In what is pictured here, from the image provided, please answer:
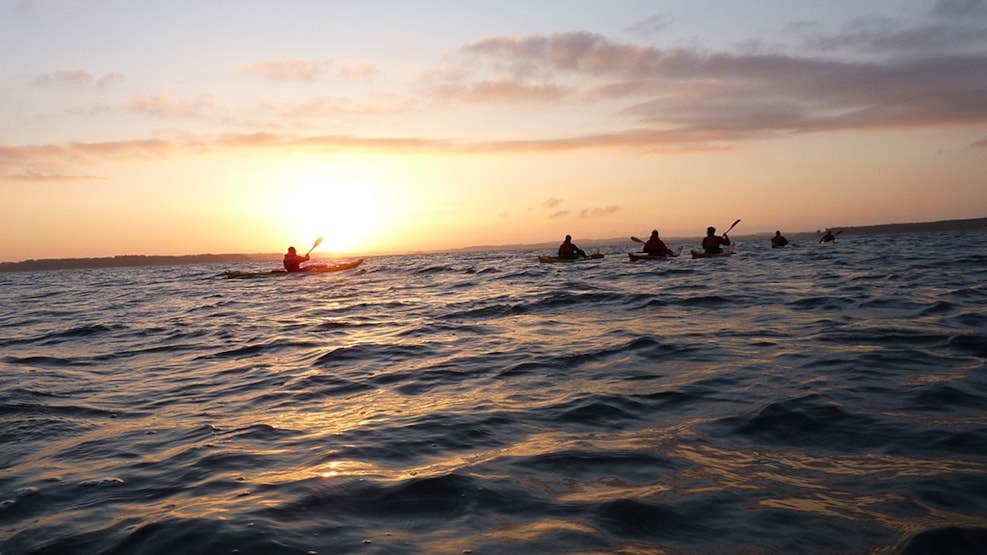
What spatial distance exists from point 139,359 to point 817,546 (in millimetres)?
11977

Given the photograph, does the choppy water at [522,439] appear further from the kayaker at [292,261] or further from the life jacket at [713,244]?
the kayaker at [292,261]

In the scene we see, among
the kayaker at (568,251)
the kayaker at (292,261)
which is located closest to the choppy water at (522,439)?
the kayaker at (568,251)

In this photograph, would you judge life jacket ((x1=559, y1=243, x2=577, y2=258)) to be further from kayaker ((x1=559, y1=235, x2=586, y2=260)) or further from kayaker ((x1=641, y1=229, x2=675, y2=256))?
kayaker ((x1=641, y1=229, x2=675, y2=256))

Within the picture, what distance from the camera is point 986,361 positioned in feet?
26.7

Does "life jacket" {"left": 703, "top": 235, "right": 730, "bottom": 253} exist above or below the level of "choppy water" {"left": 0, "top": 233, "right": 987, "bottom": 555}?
above

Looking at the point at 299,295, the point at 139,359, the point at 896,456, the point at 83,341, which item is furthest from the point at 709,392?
the point at 299,295

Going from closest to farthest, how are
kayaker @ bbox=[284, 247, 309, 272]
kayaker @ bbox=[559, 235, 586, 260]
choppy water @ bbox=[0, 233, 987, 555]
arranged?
choppy water @ bbox=[0, 233, 987, 555] < kayaker @ bbox=[559, 235, 586, 260] < kayaker @ bbox=[284, 247, 309, 272]

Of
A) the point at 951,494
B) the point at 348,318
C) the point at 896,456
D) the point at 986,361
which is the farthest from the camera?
the point at 348,318

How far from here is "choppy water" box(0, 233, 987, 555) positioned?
4004mm

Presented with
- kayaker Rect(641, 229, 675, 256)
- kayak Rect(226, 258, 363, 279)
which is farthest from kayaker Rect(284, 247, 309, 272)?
kayaker Rect(641, 229, 675, 256)

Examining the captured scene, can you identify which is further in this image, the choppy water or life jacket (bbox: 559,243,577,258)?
life jacket (bbox: 559,243,577,258)

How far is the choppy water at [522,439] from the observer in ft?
13.1

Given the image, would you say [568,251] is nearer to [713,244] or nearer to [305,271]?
[713,244]

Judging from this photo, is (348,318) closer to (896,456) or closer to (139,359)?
(139,359)
